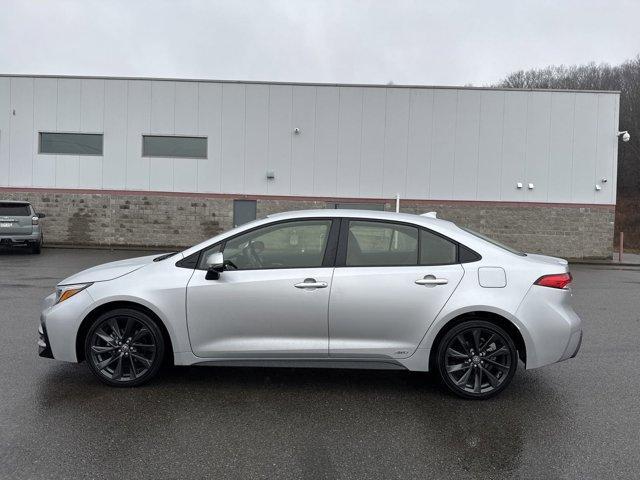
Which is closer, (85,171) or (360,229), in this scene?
(360,229)

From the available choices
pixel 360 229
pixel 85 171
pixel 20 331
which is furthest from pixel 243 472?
pixel 85 171

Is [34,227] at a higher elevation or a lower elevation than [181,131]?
lower

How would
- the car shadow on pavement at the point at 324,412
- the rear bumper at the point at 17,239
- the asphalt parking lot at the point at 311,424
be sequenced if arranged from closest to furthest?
1. the asphalt parking lot at the point at 311,424
2. the car shadow on pavement at the point at 324,412
3. the rear bumper at the point at 17,239

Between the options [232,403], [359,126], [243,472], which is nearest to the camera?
[243,472]

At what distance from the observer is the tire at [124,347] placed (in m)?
4.40

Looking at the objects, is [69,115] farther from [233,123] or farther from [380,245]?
[380,245]

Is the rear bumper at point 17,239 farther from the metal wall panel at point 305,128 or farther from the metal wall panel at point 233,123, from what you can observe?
the metal wall panel at point 305,128

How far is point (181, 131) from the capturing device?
833 inches

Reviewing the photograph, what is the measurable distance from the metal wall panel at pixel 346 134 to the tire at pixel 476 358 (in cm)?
1678

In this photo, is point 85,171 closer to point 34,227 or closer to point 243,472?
point 34,227

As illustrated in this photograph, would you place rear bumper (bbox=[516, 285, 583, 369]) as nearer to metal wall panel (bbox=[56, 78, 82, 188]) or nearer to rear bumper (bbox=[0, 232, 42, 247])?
rear bumper (bbox=[0, 232, 42, 247])

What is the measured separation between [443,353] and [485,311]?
48 centimetres

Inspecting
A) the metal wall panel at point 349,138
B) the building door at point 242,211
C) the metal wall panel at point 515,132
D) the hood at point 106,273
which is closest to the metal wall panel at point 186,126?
the building door at point 242,211

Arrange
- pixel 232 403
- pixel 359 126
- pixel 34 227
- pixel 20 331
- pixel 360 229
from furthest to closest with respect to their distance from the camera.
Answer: pixel 359 126
pixel 34 227
pixel 20 331
pixel 360 229
pixel 232 403
